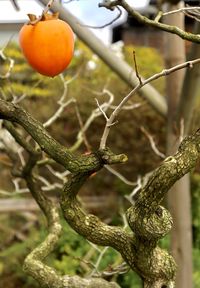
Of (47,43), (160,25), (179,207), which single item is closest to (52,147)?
(47,43)

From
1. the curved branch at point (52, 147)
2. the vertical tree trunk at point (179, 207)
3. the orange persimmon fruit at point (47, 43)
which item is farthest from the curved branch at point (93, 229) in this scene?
the vertical tree trunk at point (179, 207)

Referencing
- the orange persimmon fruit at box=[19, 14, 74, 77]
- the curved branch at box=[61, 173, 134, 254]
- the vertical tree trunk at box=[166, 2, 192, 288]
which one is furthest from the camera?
the vertical tree trunk at box=[166, 2, 192, 288]

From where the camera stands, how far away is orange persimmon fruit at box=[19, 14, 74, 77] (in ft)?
4.19

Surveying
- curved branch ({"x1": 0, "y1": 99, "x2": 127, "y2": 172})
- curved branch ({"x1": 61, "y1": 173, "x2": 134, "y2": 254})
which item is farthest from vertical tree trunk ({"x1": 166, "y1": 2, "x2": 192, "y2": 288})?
curved branch ({"x1": 0, "y1": 99, "x2": 127, "y2": 172})

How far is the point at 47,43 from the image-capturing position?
1.28 meters

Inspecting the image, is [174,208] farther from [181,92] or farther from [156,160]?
[156,160]

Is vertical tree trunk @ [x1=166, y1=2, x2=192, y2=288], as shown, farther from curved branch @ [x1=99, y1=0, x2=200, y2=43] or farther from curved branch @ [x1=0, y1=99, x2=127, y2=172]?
curved branch @ [x1=0, y1=99, x2=127, y2=172]

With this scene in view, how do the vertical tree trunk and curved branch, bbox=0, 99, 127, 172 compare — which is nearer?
curved branch, bbox=0, 99, 127, 172

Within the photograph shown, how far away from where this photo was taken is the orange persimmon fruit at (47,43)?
1.28 meters

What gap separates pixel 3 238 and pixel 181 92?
2874 mm

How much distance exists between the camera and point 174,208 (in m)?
3.25

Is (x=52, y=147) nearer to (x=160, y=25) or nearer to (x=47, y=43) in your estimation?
(x=47, y=43)

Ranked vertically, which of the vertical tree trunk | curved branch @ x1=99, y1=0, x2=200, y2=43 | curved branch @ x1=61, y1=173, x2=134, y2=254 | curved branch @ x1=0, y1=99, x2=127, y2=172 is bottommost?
the vertical tree trunk

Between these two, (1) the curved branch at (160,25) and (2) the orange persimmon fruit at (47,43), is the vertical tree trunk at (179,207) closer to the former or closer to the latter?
(1) the curved branch at (160,25)
